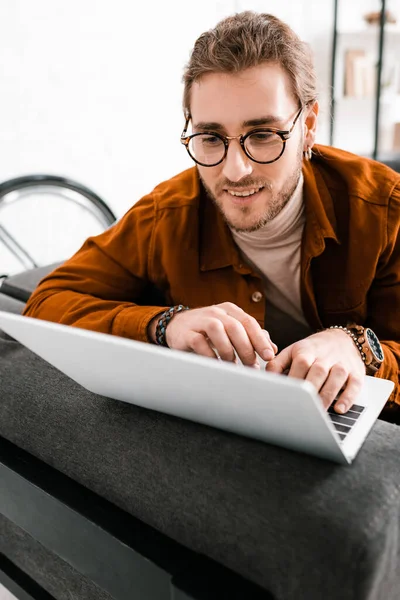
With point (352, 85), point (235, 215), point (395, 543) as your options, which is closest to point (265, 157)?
point (235, 215)

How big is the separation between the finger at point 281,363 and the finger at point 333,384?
0.21ft

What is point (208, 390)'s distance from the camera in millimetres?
668

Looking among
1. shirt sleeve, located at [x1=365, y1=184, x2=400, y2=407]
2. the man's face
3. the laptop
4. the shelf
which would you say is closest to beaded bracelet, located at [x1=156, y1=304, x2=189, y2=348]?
the laptop

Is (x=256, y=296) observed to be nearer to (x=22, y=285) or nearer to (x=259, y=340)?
(x=259, y=340)

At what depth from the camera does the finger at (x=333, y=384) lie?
0.82 meters

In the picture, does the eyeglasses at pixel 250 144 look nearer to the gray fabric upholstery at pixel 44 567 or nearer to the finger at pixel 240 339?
the finger at pixel 240 339

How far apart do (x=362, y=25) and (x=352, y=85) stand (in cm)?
50

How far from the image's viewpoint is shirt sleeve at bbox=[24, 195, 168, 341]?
1.27 m

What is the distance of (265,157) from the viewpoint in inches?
48.8

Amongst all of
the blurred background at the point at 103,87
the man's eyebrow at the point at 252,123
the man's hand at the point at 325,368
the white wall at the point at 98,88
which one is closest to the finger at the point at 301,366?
the man's hand at the point at 325,368

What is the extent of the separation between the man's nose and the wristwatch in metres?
0.38

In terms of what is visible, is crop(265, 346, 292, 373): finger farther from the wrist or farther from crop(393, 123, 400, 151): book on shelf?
crop(393, 123, 400, 151): book on shelf

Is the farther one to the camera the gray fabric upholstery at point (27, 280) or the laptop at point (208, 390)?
the gray fabric upholstery at point (27, 280)

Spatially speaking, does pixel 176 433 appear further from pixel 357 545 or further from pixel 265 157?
pixel 265 157
